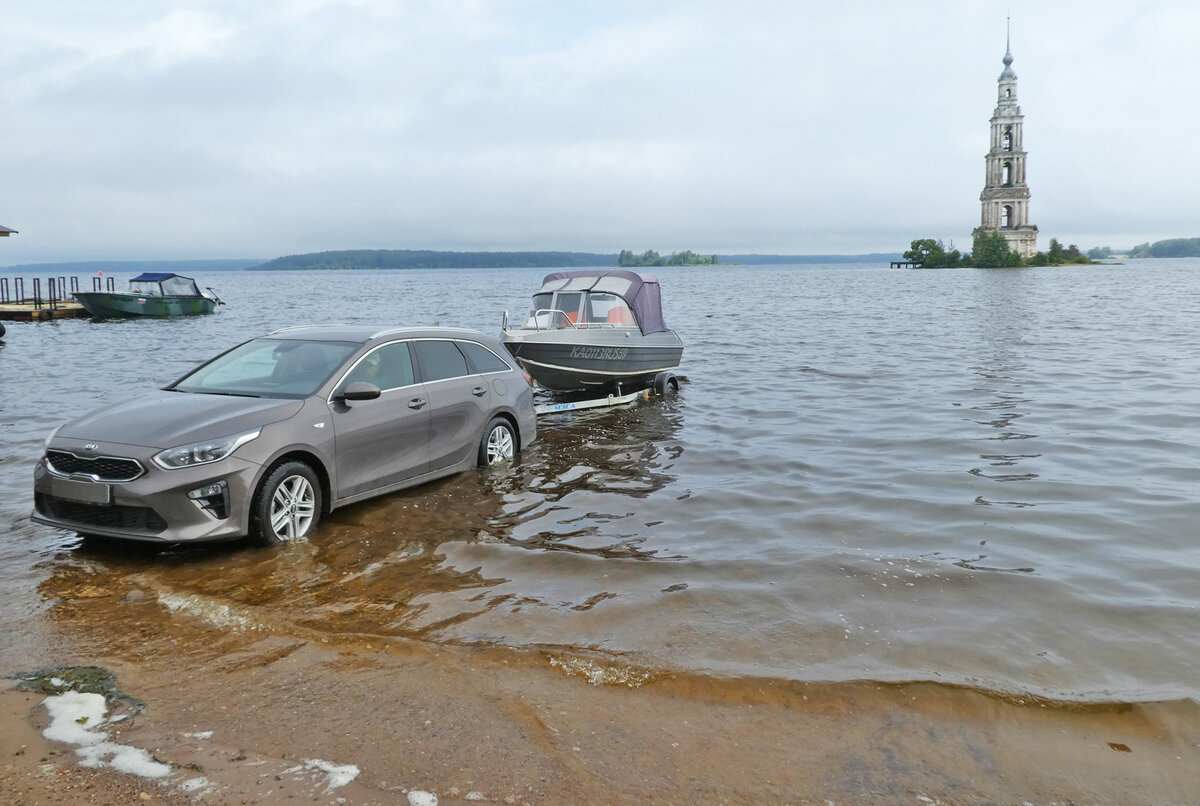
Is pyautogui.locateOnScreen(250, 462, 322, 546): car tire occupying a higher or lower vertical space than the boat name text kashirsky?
lower

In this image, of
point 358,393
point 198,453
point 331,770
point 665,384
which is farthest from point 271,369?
point 665,384

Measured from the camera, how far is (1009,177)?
517 ft

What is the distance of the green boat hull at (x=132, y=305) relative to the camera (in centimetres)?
4475

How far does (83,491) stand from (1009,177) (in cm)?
17310

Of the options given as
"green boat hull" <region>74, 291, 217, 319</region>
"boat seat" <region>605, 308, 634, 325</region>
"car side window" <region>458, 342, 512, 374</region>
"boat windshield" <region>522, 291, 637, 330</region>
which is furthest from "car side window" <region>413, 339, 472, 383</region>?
"green boat hull" <region>74, 291, 217, 319</region>

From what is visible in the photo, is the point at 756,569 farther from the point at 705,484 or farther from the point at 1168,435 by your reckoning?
the point at 1168,435

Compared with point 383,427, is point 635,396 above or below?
below

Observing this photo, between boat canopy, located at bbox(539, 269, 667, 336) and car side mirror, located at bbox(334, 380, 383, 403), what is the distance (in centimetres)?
977

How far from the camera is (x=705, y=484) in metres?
10.2

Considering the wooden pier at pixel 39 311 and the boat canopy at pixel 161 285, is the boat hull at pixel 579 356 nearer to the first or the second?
the wooden pier at pixel 39 311

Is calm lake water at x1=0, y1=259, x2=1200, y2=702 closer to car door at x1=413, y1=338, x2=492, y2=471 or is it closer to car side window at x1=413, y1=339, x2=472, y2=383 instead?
car door at x1=413, y1=338, x2=492, y2=471

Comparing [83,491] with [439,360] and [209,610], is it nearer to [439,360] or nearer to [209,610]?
[209,610]

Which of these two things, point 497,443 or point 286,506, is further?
point 497,443

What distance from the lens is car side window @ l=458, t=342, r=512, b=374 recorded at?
389 inches
